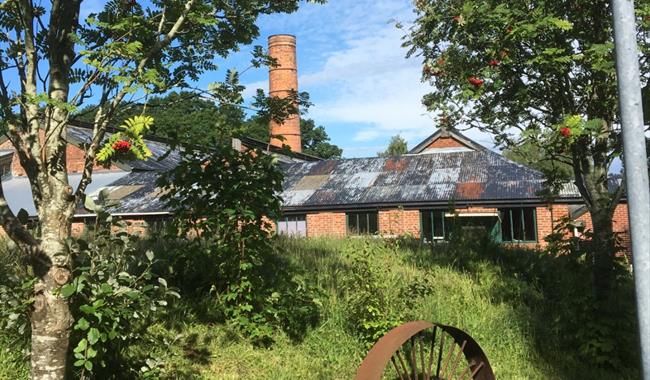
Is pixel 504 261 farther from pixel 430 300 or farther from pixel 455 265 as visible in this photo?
pixel 430 300

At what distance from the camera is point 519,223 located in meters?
22.9

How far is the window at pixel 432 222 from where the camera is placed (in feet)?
76.7

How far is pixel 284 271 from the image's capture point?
6590 millimetres

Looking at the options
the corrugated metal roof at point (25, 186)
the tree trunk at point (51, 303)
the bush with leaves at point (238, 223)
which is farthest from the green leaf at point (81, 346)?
the corrugated metal roof at point (25, 186)

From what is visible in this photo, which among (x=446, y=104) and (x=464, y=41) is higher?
(x=464, y=41)

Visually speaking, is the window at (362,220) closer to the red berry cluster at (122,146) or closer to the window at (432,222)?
the window at (432,222)

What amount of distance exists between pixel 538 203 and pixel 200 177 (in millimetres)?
18541

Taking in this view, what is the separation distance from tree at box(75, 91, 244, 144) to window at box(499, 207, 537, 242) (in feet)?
61.1

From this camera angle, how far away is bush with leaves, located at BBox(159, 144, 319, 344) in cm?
598

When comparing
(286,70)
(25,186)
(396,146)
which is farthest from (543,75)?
(396,146)

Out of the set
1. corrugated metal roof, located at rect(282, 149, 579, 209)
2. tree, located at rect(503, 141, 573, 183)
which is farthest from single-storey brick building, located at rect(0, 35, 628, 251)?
tree, located at rect(503, 141, 573, 183)

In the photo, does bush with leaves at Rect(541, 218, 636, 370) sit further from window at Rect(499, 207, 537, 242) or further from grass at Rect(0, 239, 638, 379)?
window at Rect(499, 207, 537, 242)

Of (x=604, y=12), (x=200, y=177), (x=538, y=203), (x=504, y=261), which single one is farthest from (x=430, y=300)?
(x=538, y=203)

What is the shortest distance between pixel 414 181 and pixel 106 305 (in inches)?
863
